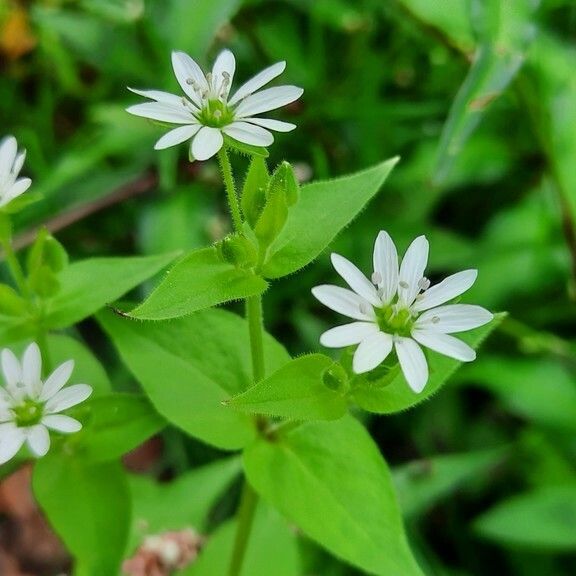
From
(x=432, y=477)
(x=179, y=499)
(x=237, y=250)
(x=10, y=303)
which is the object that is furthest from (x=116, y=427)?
(x=432, y=477)

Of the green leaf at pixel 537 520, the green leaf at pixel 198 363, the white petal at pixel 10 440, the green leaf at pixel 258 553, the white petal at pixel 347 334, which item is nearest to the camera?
the white petal at pixel 347 334

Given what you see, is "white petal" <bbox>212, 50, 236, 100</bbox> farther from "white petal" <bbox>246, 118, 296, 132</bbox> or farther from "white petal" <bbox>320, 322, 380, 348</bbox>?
"white petal" <bbox>320, 322, 380, 348</bbox>

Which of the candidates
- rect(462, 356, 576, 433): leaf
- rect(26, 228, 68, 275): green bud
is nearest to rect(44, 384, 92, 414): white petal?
rect(26, 228, 68, 275): green bud

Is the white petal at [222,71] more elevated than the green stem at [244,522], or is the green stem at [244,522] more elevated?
the white petal at [222,71]

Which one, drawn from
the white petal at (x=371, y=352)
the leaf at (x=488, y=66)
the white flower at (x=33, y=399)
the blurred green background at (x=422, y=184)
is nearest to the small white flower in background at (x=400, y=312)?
the white petal at (x=371, y=352)

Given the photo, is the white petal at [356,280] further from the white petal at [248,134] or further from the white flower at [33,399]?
the white flower at [33,399]

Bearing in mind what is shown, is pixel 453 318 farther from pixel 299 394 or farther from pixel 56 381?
pixel 56 381
